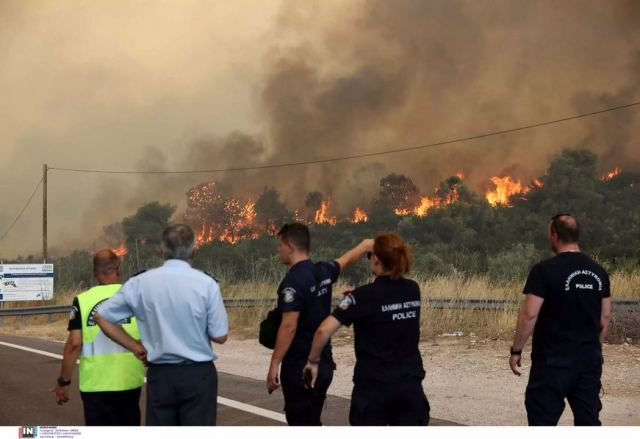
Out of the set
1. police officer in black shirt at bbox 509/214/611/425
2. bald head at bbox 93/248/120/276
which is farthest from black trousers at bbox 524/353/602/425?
bald head at bbox 93/248/120/276

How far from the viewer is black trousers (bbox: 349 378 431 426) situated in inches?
183

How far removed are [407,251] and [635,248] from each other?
2861 cm

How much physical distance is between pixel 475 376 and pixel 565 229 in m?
5.80

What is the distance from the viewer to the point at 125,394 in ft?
16.6

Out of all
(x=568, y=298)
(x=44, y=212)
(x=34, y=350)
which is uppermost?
(x=44, y=212)

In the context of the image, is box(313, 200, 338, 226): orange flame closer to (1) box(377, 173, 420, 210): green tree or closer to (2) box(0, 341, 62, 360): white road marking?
(1) box(377, 173, 420, 210): green tree

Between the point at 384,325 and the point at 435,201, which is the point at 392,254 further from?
the point at 435,201

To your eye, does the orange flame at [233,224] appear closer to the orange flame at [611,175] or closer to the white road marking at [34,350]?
the orange flame at [611,175]

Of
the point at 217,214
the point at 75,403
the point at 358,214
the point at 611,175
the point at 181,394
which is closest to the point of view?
the point at 181,394

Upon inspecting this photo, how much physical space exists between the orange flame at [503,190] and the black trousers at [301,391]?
152 feet

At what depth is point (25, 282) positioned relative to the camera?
24.6m

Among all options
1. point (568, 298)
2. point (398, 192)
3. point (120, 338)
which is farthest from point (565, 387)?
point (398, 192)

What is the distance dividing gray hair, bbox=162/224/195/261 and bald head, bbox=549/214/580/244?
2.29 m
